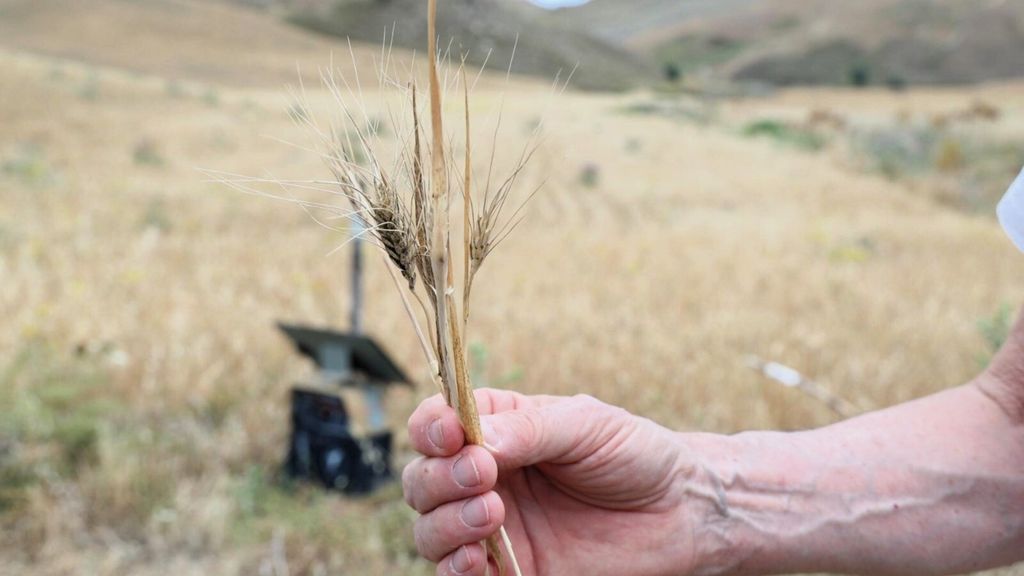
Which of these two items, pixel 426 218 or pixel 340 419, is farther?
pixel 340 419

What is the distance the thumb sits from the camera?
1024 millimetres

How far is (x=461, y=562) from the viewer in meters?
Result: 0.97

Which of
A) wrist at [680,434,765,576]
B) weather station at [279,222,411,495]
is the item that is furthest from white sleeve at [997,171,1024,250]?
weather station at [279,222,411,495]

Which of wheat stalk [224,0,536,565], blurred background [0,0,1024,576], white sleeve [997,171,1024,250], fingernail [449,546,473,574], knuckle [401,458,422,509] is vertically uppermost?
white sleeve [997,171,1024,250]

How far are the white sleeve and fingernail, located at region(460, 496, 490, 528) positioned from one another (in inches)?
34.7

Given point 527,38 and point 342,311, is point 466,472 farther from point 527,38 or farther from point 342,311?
point 527,38

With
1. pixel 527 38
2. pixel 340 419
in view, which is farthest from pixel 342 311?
pixel 527 38

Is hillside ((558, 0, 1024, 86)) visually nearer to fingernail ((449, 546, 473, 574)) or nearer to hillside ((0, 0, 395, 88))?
hillside ((0, 0, 395, 88))

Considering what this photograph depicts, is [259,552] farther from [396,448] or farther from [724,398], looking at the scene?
[724,398]

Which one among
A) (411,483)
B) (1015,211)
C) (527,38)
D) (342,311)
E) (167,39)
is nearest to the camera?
(411,483)

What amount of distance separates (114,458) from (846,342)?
105 inches

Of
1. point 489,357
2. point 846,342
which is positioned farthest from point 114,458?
point 846,342

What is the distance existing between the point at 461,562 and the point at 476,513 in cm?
7

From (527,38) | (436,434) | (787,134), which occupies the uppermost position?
(527,38)
